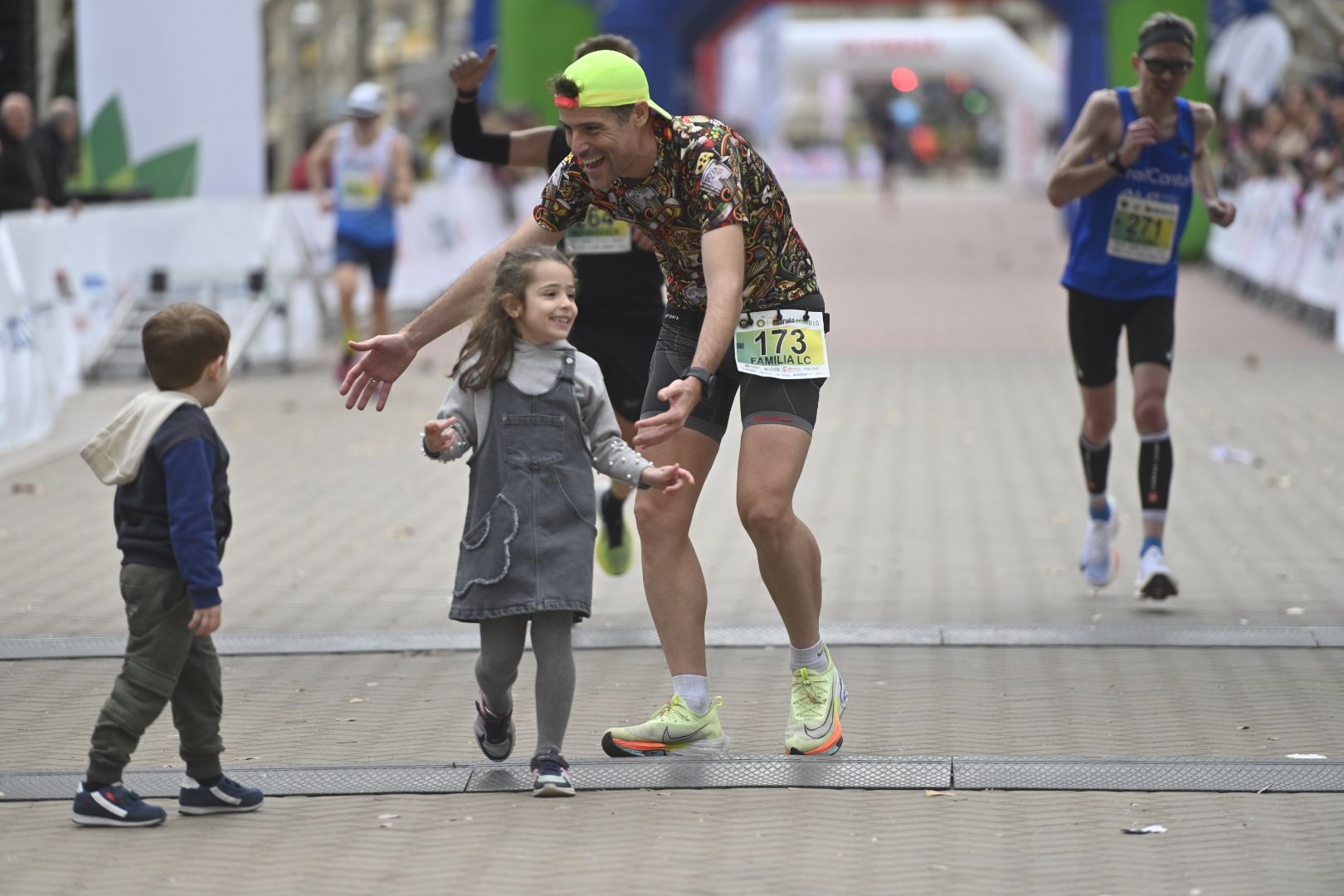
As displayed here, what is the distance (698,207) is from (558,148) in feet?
6.46

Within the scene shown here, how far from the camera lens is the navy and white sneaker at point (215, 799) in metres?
4.86

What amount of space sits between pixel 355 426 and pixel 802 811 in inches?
320

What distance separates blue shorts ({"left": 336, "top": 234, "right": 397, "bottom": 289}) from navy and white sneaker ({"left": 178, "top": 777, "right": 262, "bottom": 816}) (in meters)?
9.54

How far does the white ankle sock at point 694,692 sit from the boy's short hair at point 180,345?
4.86 feet

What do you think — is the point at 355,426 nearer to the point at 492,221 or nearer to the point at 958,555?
the point at 958,555

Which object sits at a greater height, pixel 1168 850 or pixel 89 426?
pixel 1168 850

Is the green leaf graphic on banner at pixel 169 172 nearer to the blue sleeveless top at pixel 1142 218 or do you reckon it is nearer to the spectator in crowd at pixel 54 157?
the spectator in crowd at pixel 54 157

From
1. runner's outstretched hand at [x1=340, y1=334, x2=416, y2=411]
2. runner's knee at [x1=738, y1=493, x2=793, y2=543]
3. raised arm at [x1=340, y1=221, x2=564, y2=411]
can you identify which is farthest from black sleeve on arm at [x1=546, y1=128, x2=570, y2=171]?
runner's knee at [x1=738, y1=493, x2=793, y2=543]

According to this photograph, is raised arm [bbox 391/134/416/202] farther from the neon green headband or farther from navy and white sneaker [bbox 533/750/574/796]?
navy and white sneaker [bbox 533/750/574/796]

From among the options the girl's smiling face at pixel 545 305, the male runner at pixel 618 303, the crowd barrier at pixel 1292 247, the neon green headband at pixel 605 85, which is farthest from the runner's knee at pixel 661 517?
the crowd barrier at pixel 1292 247

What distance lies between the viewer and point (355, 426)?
12594 millimetres

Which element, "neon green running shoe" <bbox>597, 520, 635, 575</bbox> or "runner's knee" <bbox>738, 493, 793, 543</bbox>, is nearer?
"runner's knee" <bbox>738, 493, 793, 543</bbox>

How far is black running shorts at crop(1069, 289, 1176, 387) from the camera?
719 cm

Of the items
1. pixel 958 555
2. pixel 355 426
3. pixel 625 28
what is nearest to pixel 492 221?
pixel 625 28
